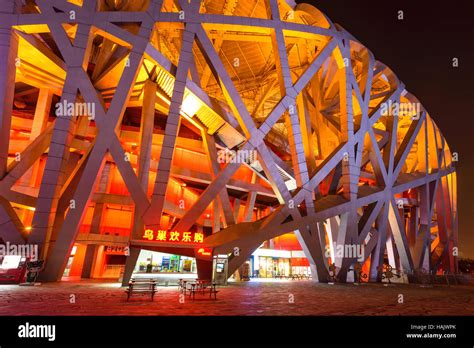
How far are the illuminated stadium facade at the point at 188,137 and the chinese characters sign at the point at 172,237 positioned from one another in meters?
0.07

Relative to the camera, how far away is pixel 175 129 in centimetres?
1695

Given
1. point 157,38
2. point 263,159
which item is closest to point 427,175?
point 263,159

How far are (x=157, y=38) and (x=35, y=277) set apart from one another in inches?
776

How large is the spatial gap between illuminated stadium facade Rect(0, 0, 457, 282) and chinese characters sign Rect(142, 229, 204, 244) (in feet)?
0.23

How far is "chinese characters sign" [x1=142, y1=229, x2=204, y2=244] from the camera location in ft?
49.9

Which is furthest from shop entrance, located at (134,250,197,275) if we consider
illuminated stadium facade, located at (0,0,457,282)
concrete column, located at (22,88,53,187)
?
concrete column, located at (22,88,53,187)

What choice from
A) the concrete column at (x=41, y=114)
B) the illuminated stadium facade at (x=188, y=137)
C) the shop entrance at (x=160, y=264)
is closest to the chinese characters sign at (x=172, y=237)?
the illuminated stadium facade at (x=188, y=137)

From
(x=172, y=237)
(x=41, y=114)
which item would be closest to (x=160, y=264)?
(x=172, y=237)

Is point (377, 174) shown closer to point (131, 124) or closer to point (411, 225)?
point (411, 225)

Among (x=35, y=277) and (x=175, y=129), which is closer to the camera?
(x=35, y=277)

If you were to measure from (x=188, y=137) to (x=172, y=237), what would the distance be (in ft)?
65.4

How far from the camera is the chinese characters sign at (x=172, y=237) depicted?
599 inches

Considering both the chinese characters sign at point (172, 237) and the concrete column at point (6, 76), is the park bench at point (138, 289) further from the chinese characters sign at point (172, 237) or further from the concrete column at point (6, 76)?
the concrete column at point (6, 76)

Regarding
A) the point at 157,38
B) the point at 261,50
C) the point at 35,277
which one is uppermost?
the point at 261,50
